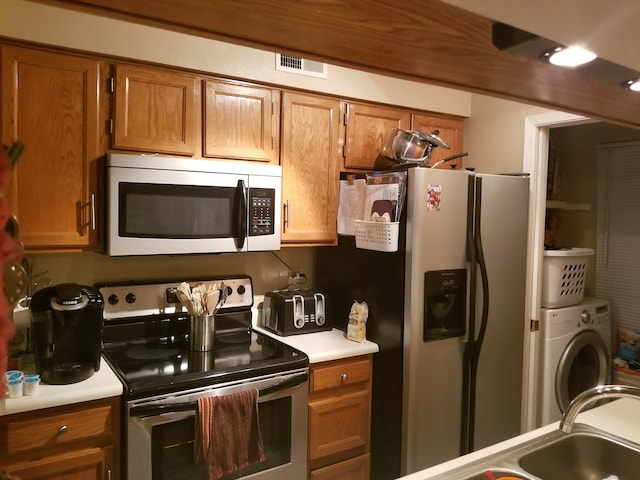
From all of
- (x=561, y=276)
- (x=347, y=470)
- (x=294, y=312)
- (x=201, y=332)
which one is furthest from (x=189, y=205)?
(x=561, y=276)

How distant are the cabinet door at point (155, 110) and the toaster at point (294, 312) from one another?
0.87 metres

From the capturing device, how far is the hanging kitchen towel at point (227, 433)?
184 cm

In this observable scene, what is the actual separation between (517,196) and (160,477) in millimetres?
2082

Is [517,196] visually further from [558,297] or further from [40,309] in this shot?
[40,309]

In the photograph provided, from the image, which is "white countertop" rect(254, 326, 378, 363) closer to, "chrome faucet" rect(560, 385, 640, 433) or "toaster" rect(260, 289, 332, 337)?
"toaster" rect(260, 289, 332, 337)

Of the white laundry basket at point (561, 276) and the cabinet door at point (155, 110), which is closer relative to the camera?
the cabinet door at point (155, 110)

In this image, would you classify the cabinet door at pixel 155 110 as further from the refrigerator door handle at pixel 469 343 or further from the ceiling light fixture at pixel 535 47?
the ceiling light fixture at pixel 535 47

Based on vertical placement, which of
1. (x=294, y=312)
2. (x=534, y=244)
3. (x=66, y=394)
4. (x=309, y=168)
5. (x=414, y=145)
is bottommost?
(x=66, y=394)

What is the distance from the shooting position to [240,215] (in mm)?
2186

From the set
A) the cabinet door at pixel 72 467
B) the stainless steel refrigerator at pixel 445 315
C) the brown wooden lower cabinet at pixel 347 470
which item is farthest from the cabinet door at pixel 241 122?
the brown wooden lower cabinet at pixel 347 470

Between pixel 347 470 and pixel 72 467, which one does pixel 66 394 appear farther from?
pixel 347 470

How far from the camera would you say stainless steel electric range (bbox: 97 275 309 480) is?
177cm

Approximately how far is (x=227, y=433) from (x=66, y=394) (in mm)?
607

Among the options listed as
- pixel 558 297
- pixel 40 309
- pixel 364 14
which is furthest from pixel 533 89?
pixel 558 297
